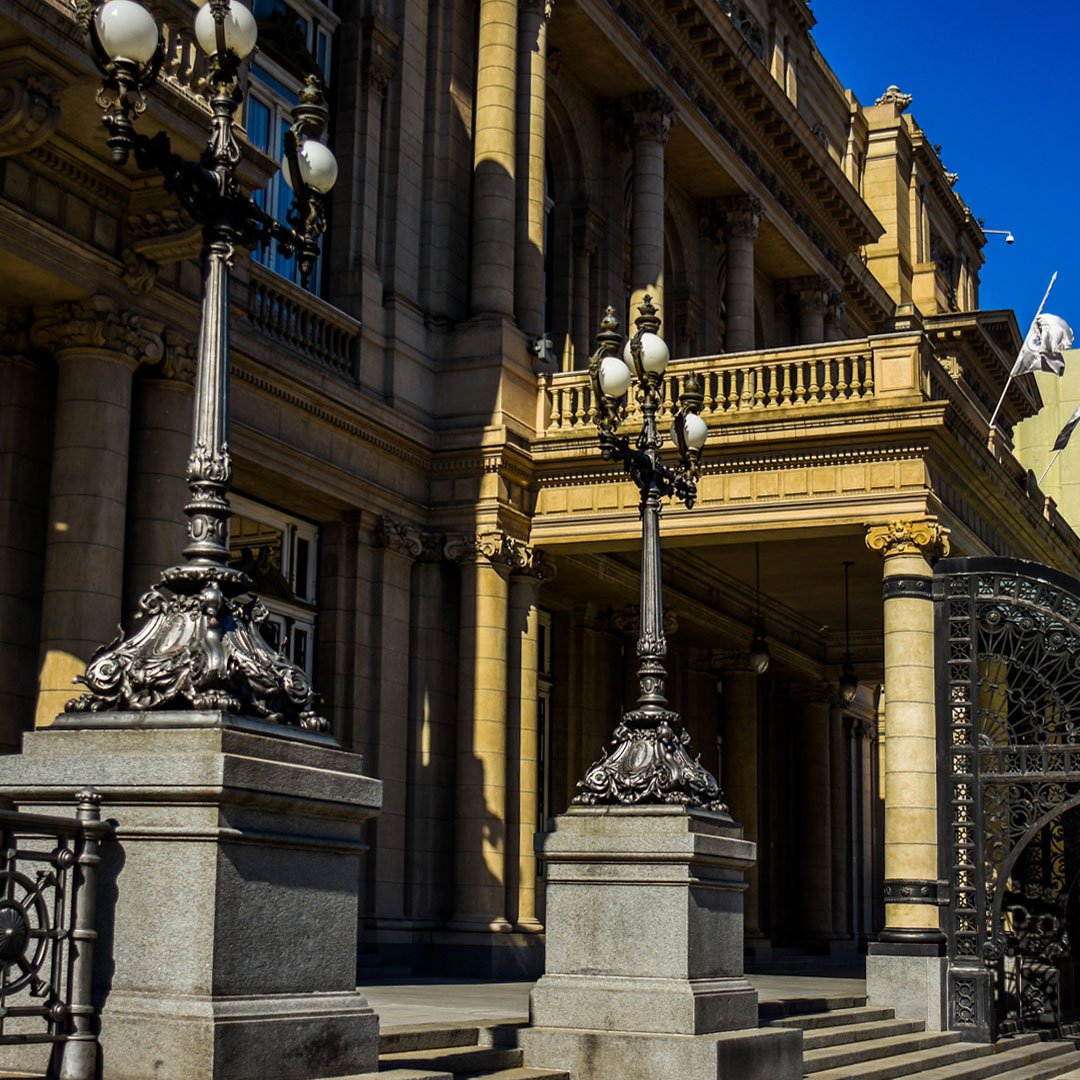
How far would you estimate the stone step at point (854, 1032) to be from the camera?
17.9 m

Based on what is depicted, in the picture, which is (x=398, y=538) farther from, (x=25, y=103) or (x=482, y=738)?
(x=25, y=103)

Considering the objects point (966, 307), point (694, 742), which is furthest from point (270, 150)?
point (966, 307)

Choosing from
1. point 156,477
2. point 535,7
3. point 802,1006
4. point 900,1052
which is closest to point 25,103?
point 156,477

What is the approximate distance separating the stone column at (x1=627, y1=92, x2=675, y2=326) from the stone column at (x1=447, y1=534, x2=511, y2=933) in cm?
745

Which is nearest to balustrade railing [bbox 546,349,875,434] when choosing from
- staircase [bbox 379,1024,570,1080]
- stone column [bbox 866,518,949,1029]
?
stone column [bbox 866,518,949,1029]

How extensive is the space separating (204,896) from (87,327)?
926 centimetres

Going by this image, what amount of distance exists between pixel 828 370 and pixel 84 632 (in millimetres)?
11273

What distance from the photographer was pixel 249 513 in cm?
2214

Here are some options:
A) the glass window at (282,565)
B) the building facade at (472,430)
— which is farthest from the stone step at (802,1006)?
the glass window at (282,565)

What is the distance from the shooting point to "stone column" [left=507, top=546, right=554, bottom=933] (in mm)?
23969

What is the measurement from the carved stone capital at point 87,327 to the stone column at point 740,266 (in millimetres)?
18564

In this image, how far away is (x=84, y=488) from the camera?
1666 centimetres

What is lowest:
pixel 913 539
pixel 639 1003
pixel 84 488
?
pixel 639 1003

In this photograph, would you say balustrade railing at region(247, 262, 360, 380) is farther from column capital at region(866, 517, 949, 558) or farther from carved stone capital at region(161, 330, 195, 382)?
column capital at region(866, 517, 949, 558)
